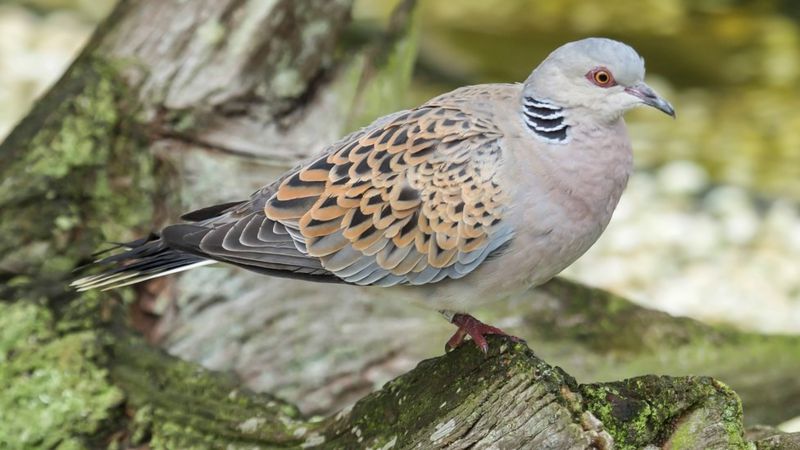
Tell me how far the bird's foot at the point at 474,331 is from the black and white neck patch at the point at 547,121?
0.69 m

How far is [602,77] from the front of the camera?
4.02m

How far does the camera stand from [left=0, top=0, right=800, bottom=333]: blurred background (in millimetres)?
8672

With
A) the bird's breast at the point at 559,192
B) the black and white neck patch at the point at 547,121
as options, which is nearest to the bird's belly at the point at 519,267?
the bird's breast at the point at 559,192

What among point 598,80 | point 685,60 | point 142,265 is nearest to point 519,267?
point 598,80

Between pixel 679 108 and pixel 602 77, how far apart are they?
7.03 meters

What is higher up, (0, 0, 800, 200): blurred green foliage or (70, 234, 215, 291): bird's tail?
(70, 234, 215, 291): bird's tail

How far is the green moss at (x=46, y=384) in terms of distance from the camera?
4.76 m

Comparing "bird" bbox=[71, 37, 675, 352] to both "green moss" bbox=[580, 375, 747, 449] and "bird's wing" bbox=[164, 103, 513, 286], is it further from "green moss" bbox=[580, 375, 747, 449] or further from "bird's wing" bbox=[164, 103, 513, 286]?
"green moss" bbox=[580, 375, 747, 449]

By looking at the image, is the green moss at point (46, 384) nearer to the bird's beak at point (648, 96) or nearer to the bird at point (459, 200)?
the bird at point (459, 200)

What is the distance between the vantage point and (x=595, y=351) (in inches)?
219

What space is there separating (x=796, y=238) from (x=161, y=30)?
5328mm

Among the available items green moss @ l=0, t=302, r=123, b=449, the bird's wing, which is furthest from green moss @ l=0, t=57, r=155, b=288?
the bird's wing

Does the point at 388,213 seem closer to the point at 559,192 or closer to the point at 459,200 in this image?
the point at 459,200

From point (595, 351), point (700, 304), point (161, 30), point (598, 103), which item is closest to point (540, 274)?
point (598, 103)
